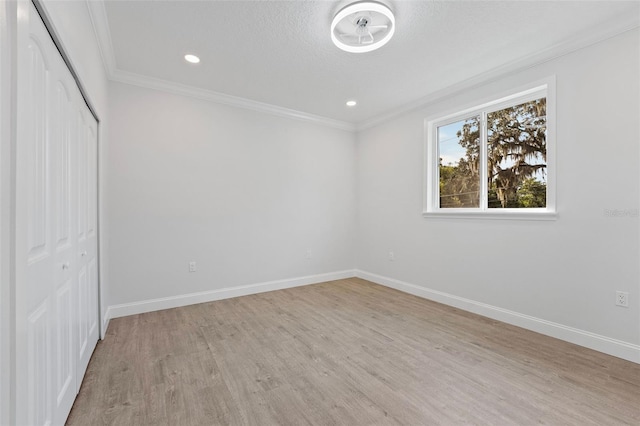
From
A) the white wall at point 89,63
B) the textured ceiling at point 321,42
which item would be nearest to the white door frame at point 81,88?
the white wall at point 89,63

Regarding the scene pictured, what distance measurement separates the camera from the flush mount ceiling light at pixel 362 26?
6.72 feet

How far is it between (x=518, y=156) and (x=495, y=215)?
0.68m

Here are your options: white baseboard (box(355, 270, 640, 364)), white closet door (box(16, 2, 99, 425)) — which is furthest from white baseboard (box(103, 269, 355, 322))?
white baseboard (box(355, 270, 640, 364))

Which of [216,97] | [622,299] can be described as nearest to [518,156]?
[622,299]

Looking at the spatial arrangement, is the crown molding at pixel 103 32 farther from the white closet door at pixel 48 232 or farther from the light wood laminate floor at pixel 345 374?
the light wood laminate floor at pixel 345 374

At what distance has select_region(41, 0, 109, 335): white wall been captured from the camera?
4.63ft

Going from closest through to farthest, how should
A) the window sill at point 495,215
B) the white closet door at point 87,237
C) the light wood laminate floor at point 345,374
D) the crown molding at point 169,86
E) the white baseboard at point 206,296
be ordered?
the light wood laminate floor at point 345,374
the white closet door at point 87,237
the crown molding at point 169,86
the window sill at point 495,215
the white baseboard at point 206,296

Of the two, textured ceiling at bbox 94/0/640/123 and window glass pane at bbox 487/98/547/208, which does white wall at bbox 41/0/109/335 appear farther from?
window glass pane at bbox 487/98/547/208

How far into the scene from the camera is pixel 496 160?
3.22 m

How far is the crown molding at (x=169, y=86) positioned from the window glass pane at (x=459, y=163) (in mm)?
1781

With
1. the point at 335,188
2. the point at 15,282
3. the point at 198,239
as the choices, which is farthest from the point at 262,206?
the point at 15,282

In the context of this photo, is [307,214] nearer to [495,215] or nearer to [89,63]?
[495,215]

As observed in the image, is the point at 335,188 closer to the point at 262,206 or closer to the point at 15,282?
the point at 262,206

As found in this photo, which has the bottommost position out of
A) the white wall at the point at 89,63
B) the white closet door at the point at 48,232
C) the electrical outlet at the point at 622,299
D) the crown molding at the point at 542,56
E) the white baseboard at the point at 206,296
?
the white baseboard at the point at 206,296
